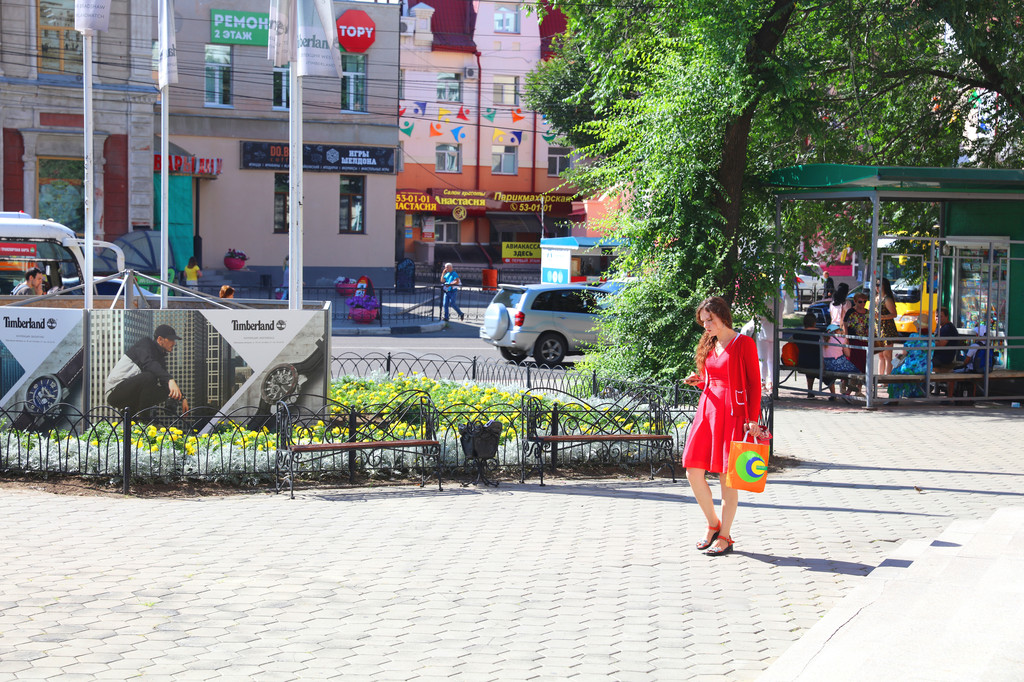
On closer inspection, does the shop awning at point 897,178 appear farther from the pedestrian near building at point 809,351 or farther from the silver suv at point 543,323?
the silver suv at point 543,323

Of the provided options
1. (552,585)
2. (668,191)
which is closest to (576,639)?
(552,585)

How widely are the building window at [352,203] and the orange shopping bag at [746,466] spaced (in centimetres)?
3032

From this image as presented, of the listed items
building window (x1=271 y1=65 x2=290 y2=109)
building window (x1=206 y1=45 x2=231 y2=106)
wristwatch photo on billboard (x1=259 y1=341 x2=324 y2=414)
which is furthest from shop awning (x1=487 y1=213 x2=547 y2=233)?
wristwatch photo on billboard (x1=259 y1=341 x2=324 y2=414)

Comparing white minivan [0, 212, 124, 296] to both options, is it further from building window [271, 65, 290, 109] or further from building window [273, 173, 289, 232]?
building window [271, 65, 290, 109]

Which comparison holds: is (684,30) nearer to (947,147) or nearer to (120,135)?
(947,147)

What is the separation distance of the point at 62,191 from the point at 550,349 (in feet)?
58.5

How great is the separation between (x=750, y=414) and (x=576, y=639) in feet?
7.02

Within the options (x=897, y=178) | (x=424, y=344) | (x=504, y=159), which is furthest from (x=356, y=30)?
(x=897, y=178)

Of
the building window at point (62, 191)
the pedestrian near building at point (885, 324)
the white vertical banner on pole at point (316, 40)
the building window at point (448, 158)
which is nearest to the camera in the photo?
the white vertical banner on pole at point (316, 40)

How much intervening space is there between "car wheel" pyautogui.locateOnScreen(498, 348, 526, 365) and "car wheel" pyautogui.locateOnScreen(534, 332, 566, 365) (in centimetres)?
35

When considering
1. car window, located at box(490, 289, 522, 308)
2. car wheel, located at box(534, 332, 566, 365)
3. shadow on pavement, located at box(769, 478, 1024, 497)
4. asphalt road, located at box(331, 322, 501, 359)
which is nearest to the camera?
shadow on pavement, located at box(769, 478, 1024, 497)

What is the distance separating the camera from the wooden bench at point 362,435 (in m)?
8.65

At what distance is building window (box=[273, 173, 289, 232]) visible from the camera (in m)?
34.8

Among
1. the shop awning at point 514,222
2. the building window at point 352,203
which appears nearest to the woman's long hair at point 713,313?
the building window at point 352,203
